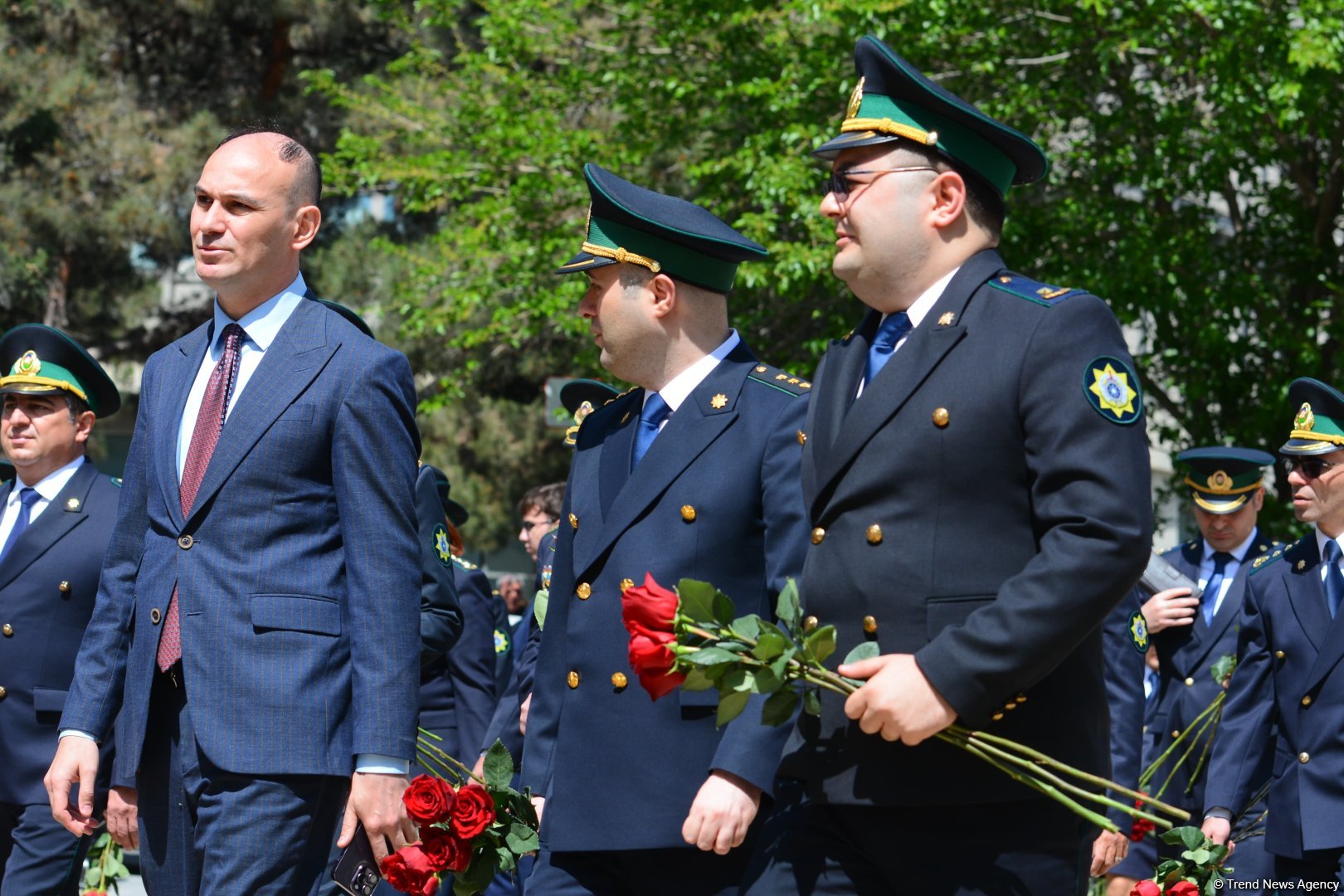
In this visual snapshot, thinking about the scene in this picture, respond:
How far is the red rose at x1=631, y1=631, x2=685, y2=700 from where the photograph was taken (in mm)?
3303

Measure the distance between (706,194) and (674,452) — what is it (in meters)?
11.3

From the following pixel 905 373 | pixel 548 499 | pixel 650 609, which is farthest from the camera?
pixel 548 499

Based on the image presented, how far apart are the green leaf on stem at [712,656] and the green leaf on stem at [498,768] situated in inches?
47.4

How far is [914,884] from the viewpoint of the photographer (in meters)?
3.26

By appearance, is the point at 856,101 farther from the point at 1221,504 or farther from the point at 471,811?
the point at 1221,504

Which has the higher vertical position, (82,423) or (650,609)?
(650,609)

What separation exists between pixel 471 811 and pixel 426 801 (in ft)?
0.57

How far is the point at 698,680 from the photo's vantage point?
3295 millimetres

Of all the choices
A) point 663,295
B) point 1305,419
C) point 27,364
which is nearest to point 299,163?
point 663,295

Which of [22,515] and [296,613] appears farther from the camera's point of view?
[22,515]

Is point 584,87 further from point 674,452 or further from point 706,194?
point 674,452

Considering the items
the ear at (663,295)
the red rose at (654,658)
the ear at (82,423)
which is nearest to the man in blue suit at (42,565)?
the ear at (82,423)

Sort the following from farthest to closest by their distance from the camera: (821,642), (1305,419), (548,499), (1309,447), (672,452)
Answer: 1. (548,499)
2. (1305,419)
3. (1309,447)
4. (672,452)
5. (821,642)

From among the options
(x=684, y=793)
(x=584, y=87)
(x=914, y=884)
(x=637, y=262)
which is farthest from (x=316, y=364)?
(x=584, y=87)
